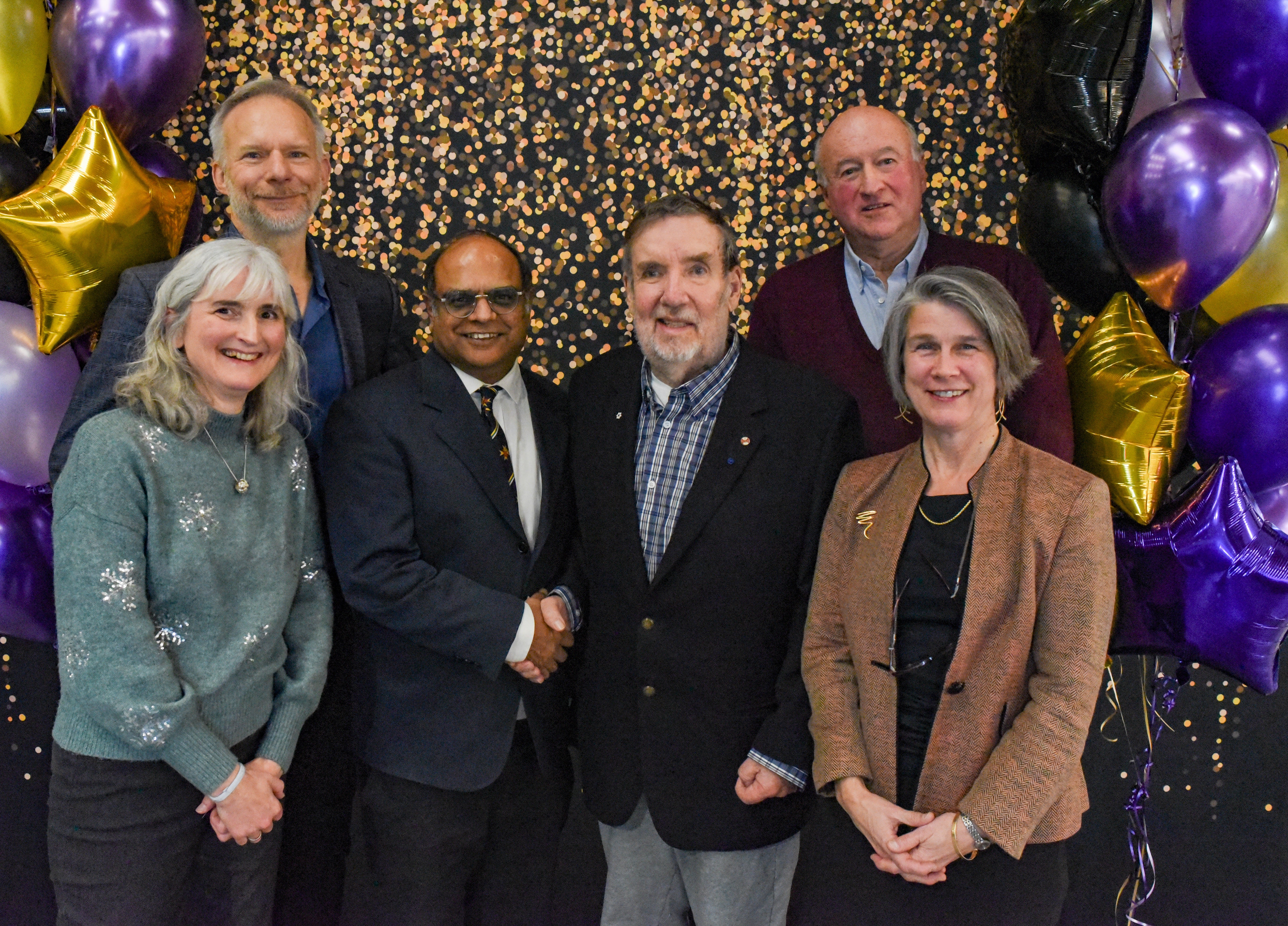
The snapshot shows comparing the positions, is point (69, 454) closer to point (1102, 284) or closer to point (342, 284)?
point (342, 284)

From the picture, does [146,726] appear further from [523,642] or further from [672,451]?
[672,451]

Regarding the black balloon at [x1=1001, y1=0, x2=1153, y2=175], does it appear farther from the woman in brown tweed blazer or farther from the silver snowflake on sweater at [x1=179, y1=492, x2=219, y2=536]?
the silver snowflake on sweater at [x1=179, y1=492, x2=219, y2=536]

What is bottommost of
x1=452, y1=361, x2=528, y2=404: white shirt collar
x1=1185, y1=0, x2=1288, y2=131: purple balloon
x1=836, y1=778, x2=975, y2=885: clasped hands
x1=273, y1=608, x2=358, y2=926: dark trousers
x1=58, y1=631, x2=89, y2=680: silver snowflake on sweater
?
x1=273, y1=608, x2=358, y2=926: dark trousers

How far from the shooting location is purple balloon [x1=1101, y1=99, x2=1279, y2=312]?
188 cm

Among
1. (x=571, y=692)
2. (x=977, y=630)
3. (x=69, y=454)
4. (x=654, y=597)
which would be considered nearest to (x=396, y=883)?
(x=571, y=692)

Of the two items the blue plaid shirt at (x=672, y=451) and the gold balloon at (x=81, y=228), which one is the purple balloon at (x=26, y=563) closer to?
the gold balloon at (x=81, y=228)

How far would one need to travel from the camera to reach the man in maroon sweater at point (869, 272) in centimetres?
219

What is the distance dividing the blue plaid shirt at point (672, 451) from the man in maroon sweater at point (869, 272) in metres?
0.42

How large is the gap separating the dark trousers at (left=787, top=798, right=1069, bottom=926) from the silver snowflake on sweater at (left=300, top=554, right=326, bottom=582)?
43.7 inches

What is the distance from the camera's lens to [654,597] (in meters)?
1.83

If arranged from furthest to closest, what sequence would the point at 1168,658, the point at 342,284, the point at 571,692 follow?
the point at 1168,658 < the point at 342,284 < the point at 571,692

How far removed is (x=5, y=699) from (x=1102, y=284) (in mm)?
3414

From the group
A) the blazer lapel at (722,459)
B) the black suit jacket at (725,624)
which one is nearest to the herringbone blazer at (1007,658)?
the black suit jacket at (725,624)

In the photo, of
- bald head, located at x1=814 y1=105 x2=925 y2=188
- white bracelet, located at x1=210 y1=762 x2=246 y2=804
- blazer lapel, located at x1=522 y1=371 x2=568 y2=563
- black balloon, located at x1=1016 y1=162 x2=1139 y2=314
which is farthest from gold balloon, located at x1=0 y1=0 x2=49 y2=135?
black balloon, located at x1=1016 y1=162 x2=1139 y2=314
